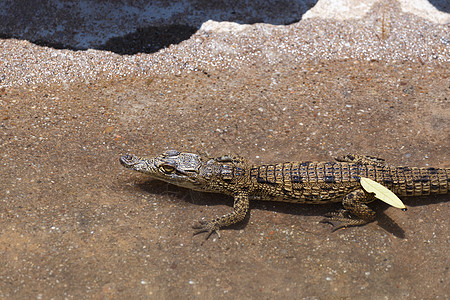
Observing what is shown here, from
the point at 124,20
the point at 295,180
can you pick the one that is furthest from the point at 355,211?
the point at 124,20

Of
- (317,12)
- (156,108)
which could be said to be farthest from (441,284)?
(317,12)

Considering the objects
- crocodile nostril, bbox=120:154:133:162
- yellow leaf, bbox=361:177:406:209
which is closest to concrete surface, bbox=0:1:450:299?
crocodile nostril, bbox=120:154:133:162

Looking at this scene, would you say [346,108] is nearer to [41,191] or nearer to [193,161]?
[193,161]

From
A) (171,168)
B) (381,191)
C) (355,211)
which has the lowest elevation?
(355,211)

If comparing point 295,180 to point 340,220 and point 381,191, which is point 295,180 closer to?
point 340,220

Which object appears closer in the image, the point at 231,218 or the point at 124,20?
the point at 231,218

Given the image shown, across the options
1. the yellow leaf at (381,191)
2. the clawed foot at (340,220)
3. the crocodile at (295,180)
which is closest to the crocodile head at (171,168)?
the crocodile at (295,180)

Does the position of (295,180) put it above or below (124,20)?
below

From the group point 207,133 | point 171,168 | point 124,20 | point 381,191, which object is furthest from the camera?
point 124,20
